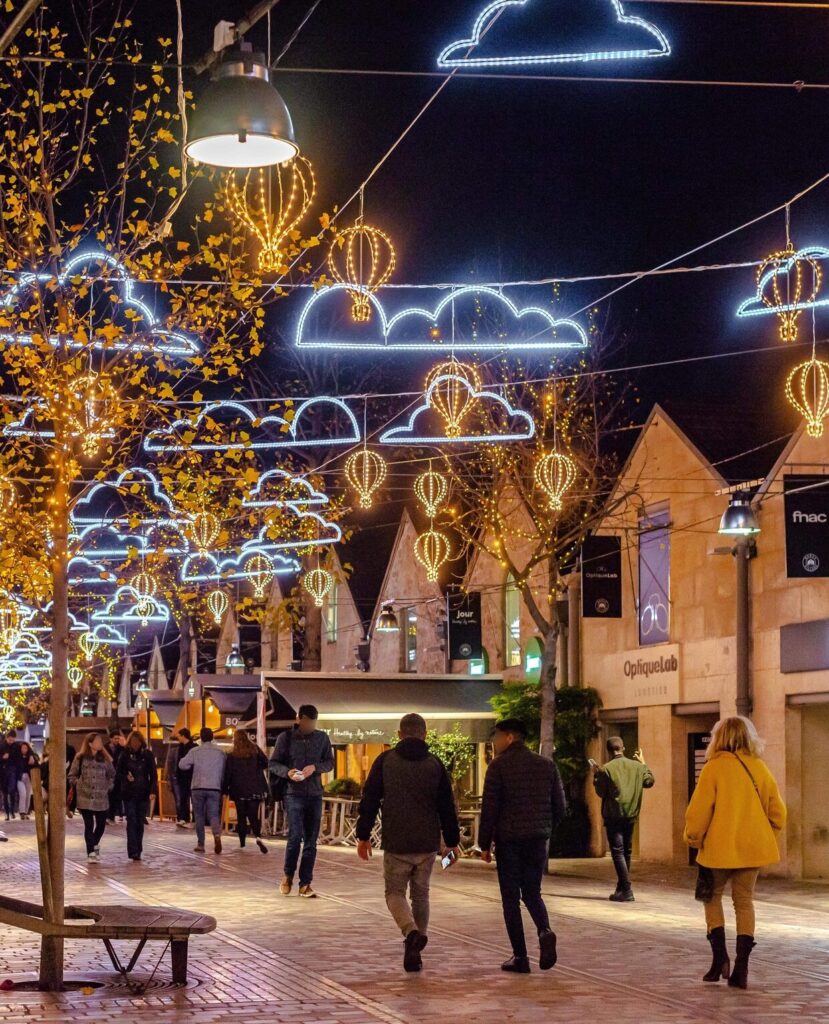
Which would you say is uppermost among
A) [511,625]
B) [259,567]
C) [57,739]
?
[259,567]

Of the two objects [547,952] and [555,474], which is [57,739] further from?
[555,474]

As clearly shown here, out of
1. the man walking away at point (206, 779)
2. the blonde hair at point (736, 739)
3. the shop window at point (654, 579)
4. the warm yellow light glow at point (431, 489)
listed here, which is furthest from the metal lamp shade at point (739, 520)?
the blonde hair at point (736, 739)

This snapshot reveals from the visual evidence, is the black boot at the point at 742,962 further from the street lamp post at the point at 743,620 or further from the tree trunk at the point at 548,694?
the street lamp post at the point at 743,620

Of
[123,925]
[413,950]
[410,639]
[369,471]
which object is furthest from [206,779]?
[410,639]

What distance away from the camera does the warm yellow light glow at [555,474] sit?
2231 cm

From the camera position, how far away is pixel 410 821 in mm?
11961

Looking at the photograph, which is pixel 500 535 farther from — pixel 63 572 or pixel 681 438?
pixel 63 572

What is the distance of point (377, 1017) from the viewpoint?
9859 mm

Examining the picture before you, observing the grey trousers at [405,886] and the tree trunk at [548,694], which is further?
the tree trunk at [548,694]

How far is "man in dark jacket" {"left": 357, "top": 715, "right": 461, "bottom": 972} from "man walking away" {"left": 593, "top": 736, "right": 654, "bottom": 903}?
6.49 meters

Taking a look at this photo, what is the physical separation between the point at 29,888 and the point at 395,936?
6.10 m

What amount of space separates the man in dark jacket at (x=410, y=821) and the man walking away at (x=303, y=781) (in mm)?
4999

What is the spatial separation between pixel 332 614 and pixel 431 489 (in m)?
22.6

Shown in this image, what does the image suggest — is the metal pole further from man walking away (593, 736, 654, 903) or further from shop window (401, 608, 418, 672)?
shop window (401, 608, 418, 672)
